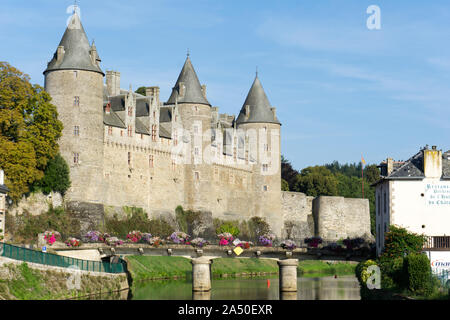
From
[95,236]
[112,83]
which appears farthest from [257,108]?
[95,236]

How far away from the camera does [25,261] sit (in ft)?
147

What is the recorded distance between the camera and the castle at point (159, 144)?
230ft

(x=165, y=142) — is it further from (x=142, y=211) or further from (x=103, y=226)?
(x=103, y=226)

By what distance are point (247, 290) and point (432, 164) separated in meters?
12.5

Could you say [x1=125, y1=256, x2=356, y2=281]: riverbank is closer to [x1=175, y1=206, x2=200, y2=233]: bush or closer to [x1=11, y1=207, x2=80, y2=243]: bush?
[x1=11, y1=207, x2=80, y2=243]: bush

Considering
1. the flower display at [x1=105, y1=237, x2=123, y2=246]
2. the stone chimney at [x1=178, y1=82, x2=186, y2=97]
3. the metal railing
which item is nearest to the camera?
the metal railing

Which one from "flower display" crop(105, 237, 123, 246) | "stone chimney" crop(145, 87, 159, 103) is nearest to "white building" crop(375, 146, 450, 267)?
"flower display" crop(105, 237, 123, 246)

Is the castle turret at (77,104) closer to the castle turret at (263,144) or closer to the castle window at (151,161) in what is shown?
the castle window at (151,161)

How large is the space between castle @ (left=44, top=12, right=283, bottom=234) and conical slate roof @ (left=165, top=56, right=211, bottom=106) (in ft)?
0.28

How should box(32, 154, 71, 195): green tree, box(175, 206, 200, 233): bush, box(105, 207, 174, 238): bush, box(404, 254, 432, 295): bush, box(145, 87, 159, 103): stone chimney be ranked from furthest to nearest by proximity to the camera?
1. box(145, 87, 159, 103): stone chimney
2. box(175, 206, 200, 233): bush
3. box(105, 207, 174, 238): bush
4. box(32, 154, 71, 195): green tree
5. box(404, 254, 432, 295): bush

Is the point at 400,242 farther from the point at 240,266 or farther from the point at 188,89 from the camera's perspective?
the point at 188,89

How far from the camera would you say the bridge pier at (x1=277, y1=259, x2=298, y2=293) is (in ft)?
183

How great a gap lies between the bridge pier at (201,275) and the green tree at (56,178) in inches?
604

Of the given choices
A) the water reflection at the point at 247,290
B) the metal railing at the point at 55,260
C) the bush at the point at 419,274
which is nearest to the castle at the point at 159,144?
the water reflection at the point at 247,290
